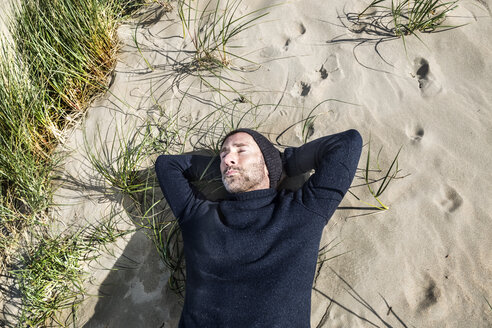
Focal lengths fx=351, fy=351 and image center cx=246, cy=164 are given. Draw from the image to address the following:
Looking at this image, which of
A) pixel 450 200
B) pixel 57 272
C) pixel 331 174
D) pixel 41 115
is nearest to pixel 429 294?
pixel 450 200

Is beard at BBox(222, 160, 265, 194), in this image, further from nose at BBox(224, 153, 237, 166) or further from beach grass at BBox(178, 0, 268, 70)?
beach grass at BBox(178, 0, 268, 70)

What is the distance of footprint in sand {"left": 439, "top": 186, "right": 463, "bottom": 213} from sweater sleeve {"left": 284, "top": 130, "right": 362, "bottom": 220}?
76cm

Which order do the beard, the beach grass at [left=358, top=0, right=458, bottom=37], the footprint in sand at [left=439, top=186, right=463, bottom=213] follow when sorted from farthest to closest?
the beach grass at [left=358, top=0, right=458, bottom=37] → the footprint in sand at [left=439, top=186, right=463, bottom=213] → the beard

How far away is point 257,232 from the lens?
7.68ft

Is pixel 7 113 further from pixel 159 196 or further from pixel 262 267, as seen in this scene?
pixel 262 267

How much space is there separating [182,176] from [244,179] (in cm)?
54

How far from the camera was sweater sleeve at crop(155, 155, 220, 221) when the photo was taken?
257cm

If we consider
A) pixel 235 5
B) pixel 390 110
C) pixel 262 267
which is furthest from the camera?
pixel 235 5

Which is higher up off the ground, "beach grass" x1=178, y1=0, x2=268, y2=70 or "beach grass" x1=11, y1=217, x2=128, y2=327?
"beach grass" x1=178, y1=0, x2=268, y2=70

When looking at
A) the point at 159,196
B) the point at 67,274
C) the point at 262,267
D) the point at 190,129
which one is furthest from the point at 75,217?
the point at 262,267

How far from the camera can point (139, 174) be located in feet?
10.0

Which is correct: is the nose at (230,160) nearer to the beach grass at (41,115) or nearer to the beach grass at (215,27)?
the beach grass at (215,27)

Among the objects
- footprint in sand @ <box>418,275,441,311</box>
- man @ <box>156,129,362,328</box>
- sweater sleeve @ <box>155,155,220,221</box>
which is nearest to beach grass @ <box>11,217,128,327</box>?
sweater sleeve @ <box>155,155,220,221</box>

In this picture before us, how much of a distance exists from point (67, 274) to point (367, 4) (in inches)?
136
